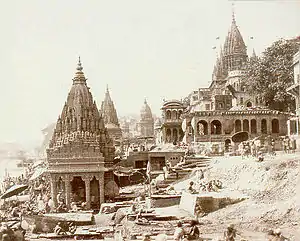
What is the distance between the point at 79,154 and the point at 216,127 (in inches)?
226

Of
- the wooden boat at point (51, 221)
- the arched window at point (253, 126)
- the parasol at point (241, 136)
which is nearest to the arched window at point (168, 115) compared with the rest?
the arched window at point (253, 126)

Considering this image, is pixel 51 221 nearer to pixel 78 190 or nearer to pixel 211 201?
pixel 211 201

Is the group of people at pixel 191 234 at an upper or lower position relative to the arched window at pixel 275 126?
lower

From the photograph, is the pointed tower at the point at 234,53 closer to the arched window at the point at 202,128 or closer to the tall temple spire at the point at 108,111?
the tall temple spire at the point at 108,111

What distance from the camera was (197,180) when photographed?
9945 millimetres

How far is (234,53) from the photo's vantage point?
2388cm

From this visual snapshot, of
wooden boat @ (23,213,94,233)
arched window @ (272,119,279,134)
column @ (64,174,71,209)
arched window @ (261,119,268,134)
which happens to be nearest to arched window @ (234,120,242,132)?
arched window @ (261,119,268,134)

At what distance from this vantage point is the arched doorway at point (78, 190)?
12.7 metres

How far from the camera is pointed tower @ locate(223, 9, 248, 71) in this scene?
922 inches

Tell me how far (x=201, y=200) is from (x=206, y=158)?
437 cm

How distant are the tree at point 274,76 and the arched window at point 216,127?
5.74 ft

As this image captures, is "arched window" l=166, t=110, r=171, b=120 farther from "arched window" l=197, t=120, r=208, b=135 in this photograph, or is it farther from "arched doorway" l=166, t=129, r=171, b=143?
"arched window" l=197, t=120, r=208, b=135

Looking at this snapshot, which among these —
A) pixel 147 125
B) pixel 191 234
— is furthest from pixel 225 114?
pixel 147 125

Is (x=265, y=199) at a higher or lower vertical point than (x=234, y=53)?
lower
